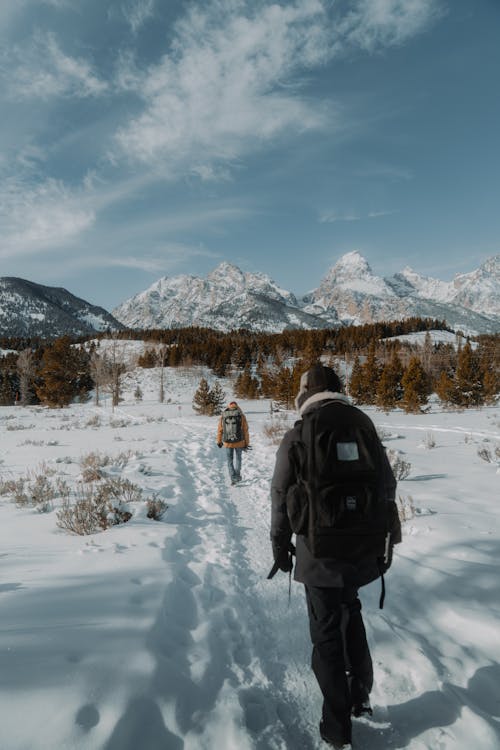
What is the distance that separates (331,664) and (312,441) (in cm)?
138

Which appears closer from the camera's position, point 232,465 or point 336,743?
point 336,743

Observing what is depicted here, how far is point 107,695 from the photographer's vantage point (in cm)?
214

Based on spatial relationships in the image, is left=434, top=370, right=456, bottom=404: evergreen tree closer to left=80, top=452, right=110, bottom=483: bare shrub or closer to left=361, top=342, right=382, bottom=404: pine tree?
left=361, top=342, right=382, bottom=404: pine tree

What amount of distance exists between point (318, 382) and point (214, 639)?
7.83 feet

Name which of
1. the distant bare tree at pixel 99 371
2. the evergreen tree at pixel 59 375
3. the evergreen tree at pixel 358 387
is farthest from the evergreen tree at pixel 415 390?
the evergreen tree at pixel 59 375

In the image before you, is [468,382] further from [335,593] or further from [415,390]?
[335,593]

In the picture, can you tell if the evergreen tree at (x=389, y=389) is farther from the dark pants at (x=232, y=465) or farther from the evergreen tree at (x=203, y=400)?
the dark pants at (x=232, y=465)

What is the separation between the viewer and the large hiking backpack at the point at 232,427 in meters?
8.67

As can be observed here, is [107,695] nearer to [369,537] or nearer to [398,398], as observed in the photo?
[369,537]

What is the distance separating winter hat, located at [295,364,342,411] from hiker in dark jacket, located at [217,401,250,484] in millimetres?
5892

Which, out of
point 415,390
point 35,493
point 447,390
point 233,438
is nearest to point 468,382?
point 447,390

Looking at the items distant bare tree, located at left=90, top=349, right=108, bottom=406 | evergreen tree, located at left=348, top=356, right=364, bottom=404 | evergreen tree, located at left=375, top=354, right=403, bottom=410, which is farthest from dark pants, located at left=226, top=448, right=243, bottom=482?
distant bare tree, located at left=90, top=349, right=108, bottom=406

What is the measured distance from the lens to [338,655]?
221 cm

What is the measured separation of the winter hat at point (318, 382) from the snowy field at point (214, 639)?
2043mm
